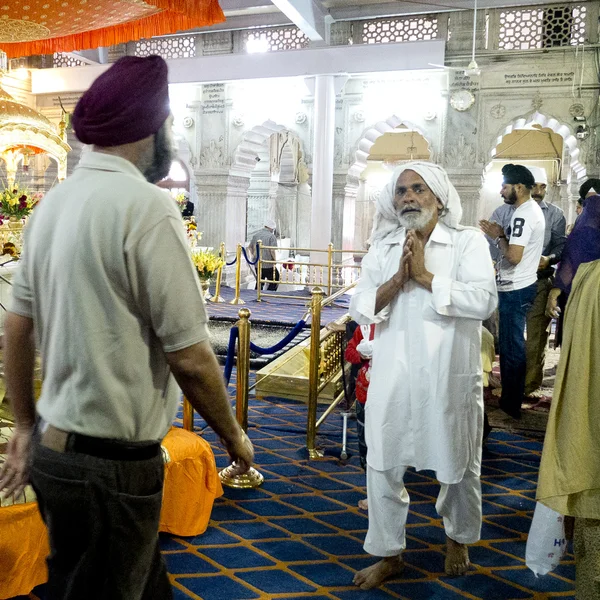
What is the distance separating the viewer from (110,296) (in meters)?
1.20

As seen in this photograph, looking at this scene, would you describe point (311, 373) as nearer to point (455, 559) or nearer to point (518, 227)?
point (455, 559)

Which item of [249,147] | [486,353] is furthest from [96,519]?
[249,147]

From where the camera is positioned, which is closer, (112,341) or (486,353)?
(112,341)

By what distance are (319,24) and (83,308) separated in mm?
10488

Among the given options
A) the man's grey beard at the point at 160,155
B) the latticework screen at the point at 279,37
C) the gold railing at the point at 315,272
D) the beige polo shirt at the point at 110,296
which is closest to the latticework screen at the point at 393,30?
the latticework screen at the point at 279,37

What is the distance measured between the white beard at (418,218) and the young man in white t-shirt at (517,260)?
6.83 ft

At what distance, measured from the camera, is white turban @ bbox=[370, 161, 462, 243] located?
2.37 m

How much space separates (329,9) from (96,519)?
1118cm

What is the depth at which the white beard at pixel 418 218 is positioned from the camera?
2352 mm

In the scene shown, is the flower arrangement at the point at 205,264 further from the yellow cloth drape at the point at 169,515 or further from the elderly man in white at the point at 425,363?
the elderly man in white at the point at 425,363

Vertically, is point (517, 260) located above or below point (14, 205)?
below

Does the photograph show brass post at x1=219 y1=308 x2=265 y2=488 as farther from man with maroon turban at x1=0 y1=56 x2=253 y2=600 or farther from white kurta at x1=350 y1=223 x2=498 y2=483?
man with maroon turban at x1=0 y1=56 x2=253 y2=600

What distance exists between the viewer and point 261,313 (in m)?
8.74

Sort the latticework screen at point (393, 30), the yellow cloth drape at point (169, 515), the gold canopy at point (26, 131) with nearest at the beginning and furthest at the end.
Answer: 1. the yellow cloth drape at point (169, 515)
2. the gold canopy at point (26, 131)
3. the latticework screen at point (393, 30)
